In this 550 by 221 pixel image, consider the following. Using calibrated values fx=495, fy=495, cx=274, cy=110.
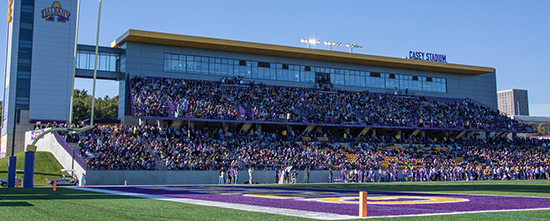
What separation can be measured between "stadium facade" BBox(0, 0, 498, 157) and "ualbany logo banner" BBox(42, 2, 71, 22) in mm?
39

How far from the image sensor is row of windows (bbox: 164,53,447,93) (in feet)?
150

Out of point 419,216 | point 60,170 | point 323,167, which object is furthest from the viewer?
point 323,167

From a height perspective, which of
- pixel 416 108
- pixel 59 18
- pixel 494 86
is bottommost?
pixel 416 108

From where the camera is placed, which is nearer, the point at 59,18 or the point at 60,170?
the point at 60,170

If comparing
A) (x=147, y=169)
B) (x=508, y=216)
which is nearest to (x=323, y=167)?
(x=147, y=169)

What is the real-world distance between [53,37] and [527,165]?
159 ft

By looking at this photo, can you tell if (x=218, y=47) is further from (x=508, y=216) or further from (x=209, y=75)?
(x=508, y=216)

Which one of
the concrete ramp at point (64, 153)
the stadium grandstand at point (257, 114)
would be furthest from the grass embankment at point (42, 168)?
the stadium grandstand at point (257, 114)

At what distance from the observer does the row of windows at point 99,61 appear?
43062 mm

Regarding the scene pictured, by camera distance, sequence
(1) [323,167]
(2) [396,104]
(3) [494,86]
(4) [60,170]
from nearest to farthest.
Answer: (4) [60,170] < (1) [323,167] < (2) [396,104] < (3) [494,86]

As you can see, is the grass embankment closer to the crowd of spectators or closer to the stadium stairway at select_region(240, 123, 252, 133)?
the crowd of spectators

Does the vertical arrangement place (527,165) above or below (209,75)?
below

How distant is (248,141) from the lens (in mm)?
39688

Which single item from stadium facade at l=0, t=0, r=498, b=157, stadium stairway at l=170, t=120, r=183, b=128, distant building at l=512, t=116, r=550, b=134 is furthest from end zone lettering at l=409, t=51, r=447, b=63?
distant building at l=512, t=116, r=550, b=134
